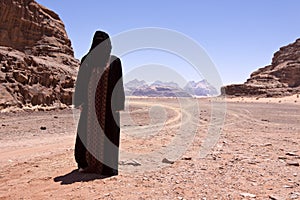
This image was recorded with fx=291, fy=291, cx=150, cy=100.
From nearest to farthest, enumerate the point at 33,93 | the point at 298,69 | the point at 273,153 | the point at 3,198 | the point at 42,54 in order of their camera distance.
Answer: the point at 3,198, the point at 273,153, the point at 33,93, the point at 42,54, the point at 298,69

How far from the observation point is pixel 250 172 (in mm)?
6254

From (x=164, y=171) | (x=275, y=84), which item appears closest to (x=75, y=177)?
(x=164, y=171)

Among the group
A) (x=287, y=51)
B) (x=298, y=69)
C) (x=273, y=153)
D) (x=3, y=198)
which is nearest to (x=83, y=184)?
(x=3, y=198)

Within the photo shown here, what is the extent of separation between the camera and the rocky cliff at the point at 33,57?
21516mm

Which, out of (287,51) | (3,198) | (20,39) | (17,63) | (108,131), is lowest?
(3,198)

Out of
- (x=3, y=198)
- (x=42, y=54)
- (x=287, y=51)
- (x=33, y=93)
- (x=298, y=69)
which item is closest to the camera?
(x=3, y=198)

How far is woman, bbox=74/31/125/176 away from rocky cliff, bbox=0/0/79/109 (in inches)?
610

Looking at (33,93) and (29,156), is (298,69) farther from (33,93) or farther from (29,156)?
(29,156)

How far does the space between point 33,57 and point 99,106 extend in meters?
21.3

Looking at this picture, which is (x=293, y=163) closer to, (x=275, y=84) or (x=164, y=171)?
(x=164, y=171)

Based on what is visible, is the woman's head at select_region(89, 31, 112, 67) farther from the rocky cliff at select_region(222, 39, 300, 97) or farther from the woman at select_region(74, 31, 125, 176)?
the rocky cliff at select_region(222, 39, 300, 97)

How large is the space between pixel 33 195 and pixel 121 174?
188cm

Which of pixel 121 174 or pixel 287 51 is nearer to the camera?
pixel 121 174

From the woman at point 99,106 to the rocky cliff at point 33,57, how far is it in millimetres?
15486
